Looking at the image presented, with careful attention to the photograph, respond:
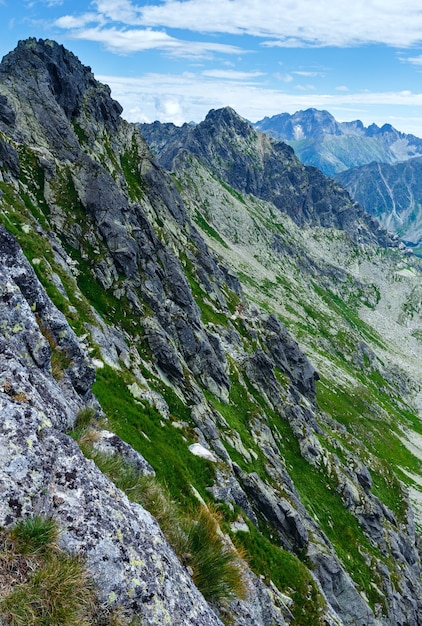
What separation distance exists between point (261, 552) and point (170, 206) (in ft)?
294

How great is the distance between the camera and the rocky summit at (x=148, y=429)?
8352mm

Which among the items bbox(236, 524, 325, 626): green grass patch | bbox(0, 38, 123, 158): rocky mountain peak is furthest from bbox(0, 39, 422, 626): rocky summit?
bbox(0, 38, 123, 158): rocky mountain peak

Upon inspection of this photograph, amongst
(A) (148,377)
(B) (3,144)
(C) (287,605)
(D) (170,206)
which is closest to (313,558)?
(C) (287,605)

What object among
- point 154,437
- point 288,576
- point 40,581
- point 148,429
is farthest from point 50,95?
point 40,581

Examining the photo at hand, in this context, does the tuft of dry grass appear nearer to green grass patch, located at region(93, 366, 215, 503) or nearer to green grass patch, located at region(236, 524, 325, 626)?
green grass patch, located at region(93, 366, 215, 503)

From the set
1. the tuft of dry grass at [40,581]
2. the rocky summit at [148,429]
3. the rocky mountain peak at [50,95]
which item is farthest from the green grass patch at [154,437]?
the rocky mountain peak at [50,95]

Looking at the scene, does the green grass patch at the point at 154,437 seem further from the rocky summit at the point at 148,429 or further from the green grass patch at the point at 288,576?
the green grass patch at the point at 288,576

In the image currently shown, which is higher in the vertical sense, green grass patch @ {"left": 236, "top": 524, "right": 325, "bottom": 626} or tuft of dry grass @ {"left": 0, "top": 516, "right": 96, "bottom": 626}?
tuft of dry grass @ {"left": 0, "top": 516, "right": 96, "bottom": 626}

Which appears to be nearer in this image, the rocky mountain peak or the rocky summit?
the rocky summit

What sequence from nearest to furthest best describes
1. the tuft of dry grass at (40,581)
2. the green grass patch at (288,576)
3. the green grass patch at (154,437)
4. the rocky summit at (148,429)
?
the tuft of dry grass at (40,581), the rocky summit at (148,429), the green grass patch at (154,437), the green grass patch at (288,576)

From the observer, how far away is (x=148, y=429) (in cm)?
2875

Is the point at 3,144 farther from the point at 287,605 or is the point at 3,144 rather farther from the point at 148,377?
the point at 287,605

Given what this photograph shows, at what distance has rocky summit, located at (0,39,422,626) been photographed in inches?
329

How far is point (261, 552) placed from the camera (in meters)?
27.3
